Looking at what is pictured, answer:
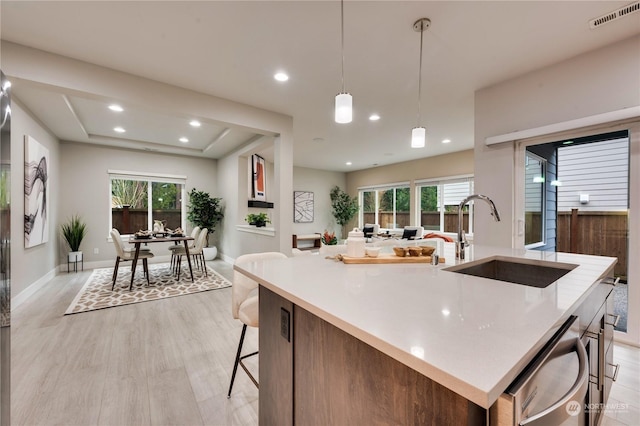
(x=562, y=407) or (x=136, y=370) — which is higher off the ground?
(x=562, y=407)

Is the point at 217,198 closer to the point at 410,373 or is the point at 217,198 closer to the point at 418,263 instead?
the point at 418,263

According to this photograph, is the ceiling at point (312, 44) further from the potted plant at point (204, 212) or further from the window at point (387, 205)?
the window at point (387, 205)

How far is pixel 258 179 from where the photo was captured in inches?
231

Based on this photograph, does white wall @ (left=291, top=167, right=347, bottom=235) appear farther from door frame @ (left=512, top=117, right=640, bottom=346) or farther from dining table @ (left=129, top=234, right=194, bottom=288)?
door frame @ (left=512, top=117, right=640, bottom=346)

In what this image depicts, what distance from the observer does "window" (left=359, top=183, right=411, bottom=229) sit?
7562 mm

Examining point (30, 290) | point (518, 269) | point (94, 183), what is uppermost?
point (94, 183)

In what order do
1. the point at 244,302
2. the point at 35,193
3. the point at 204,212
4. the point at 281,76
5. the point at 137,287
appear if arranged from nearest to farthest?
the point at 244,302 → the point at 281,76 → the point at 35,193 → the point at 137,287 → the point at 204,212

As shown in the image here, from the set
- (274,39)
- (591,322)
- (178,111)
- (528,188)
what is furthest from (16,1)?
A: (528,188)

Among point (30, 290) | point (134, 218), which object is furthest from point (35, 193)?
point (134, 218)

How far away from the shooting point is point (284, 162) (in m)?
3.89

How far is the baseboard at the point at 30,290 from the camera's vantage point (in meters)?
3.30

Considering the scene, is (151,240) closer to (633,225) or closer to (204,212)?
(204,212)

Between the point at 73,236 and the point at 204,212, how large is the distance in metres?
2.32

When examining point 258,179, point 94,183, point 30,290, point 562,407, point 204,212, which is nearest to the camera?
point 562,407
